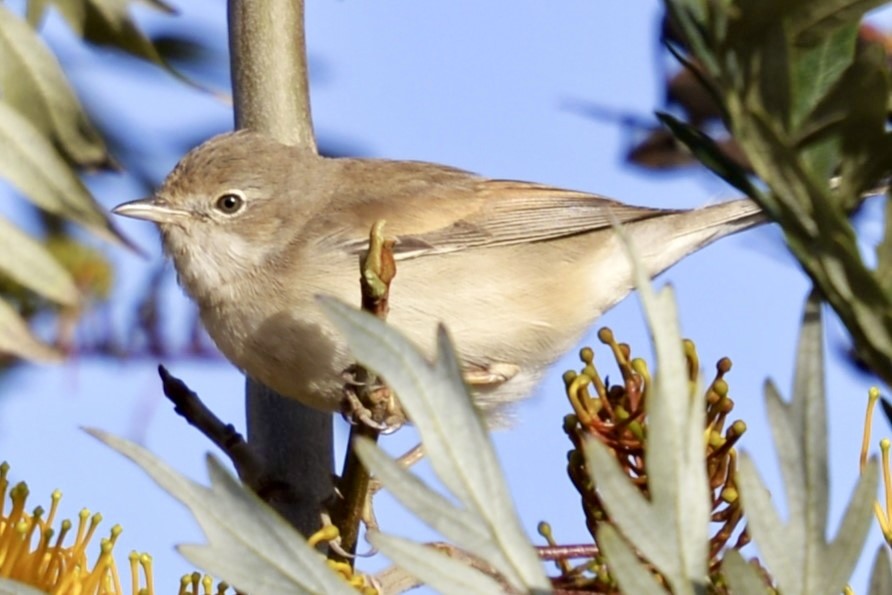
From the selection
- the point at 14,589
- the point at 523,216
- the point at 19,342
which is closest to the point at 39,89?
the point at 19,342

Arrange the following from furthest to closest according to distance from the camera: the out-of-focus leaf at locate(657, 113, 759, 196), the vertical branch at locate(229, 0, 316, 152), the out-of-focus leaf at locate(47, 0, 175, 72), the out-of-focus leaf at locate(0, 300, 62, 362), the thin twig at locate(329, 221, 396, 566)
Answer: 1. the vertical branch at locate(229, 0, 316, 152)
2. the out-of-focus leaf at locate(47, 0, 175, 72)
3. the out-of-focus leaf at locate(0, 300, 62, 362)
4. the thin twig at locate(329, 221, 396, 566)
5. the out-of-focus leaf at locate(657, 113, 759, 196)

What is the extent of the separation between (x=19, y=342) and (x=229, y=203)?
1.77m

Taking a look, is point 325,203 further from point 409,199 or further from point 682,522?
point 682,522

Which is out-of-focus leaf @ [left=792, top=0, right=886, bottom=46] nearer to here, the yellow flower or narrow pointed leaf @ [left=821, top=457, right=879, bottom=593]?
narrow pointed leaf @ [left=821, top=457, right=879, bottom=593]

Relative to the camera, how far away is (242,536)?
4.26 ft

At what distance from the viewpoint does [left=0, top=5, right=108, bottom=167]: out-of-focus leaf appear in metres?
2.69

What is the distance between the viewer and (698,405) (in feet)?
3.96

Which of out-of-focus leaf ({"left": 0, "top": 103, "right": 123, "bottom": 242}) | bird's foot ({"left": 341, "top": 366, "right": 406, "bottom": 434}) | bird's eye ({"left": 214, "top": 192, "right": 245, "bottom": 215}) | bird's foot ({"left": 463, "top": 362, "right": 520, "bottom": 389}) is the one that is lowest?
bird's foot ({"left": 341, "top": 366, "right": 406, "bottom": 434})

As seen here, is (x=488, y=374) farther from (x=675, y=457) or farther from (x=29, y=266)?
(x=675, y=457)

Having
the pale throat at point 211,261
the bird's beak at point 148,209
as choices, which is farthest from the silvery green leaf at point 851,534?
the bird's beak at point 148,209

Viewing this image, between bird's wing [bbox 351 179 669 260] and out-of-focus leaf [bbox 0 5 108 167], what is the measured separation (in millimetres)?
1244

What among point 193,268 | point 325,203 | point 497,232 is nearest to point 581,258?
point 497,232

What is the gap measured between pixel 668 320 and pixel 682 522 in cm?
19

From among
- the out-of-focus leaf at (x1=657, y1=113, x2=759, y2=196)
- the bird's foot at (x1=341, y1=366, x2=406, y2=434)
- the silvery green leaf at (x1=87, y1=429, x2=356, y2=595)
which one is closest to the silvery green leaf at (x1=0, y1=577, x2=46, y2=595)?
the silvery green leaf at (x1=87, y1=429, x2=356, y2=595)
